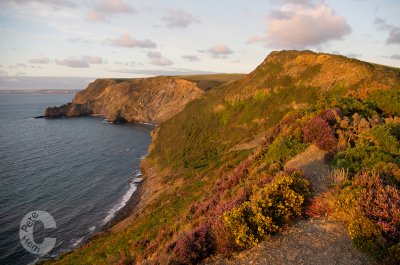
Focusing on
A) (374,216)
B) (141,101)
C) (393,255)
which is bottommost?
(141,101)

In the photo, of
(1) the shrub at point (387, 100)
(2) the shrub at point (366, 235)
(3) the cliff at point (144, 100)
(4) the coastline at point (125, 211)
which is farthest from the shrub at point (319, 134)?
(3) the cliff at point (144, 100)

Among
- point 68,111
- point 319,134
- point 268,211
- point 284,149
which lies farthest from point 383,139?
point 68,111

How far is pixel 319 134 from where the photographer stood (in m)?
16.1

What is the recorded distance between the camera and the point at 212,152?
45.4 m

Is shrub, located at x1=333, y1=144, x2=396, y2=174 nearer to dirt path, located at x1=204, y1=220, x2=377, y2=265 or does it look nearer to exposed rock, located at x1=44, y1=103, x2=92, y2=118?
dirt path, located at x1=204, y1=220, x2=377, y2=265

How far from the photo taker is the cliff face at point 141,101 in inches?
5059

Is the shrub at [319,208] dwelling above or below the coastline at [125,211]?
above

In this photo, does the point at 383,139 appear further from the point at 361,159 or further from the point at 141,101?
the point at 141,101

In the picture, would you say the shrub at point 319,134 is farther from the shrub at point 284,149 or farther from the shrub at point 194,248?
the shrub at point 194,248

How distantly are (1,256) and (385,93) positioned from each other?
38509 mm

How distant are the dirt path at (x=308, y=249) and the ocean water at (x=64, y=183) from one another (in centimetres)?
2957

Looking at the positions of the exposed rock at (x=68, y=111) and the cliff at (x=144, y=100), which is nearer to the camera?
the cliff at (x=144, y=100)

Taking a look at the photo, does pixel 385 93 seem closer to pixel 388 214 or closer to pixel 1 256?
pixel 388 214

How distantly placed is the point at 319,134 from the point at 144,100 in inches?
4955
